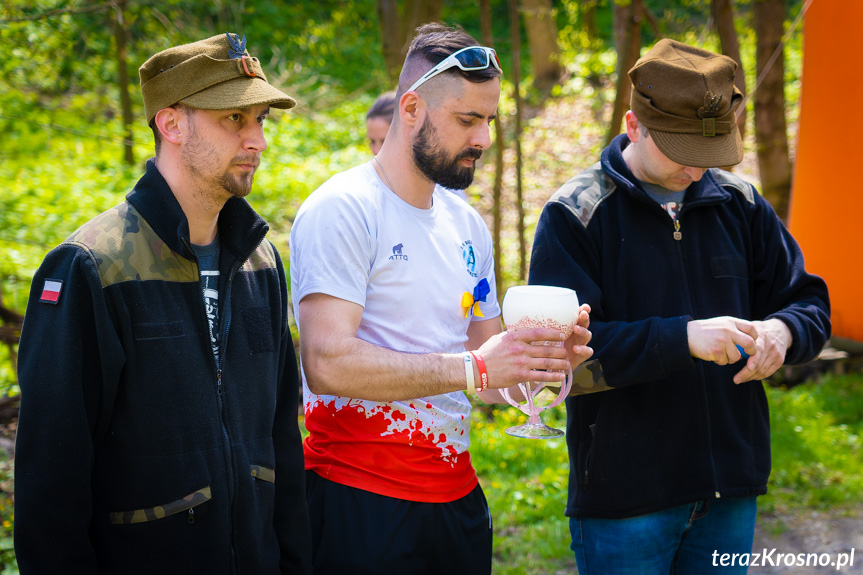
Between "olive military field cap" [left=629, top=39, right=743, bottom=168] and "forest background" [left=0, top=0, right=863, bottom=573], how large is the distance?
8.54ft

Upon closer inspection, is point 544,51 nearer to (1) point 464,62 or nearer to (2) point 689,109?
(2) point 689,109

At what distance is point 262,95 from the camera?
6.77 feet

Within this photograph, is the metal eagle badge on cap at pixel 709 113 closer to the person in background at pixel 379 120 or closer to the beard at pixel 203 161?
the beard at pixel 203 161

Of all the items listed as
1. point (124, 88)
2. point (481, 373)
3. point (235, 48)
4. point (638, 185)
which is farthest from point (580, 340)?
point (124, 88)

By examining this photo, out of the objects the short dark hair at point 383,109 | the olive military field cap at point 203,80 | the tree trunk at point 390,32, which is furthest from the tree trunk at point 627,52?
the tree trunk at point 390,32

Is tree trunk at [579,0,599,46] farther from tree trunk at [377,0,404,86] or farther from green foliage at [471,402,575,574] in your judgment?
green foliage at [471,402,575,574]

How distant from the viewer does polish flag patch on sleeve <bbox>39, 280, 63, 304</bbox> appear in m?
1.74

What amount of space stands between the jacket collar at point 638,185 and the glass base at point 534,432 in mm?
835

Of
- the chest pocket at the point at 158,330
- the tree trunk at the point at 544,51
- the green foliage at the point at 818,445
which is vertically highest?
the tree trunk at the point at 544,51

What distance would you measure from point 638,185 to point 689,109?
0.29 metres

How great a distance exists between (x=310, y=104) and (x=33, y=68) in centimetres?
855

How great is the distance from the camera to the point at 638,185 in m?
2.61

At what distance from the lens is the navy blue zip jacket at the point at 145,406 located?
1729mm

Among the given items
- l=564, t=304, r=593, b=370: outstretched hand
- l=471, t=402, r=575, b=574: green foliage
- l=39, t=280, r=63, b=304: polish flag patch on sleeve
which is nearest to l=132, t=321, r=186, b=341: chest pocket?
l=39, t=280, r=63, b=304: polish flag patch on sleeve
